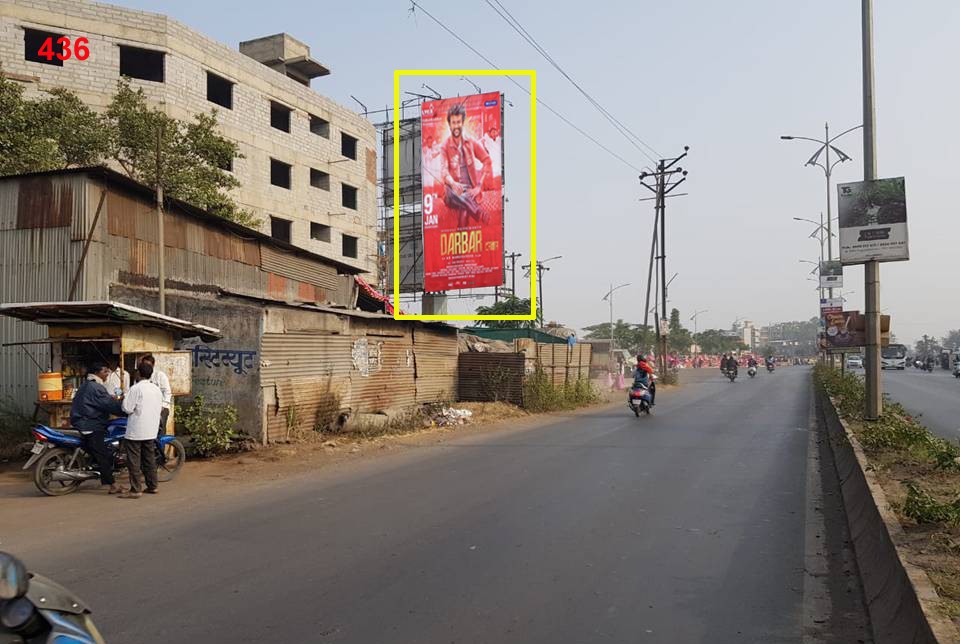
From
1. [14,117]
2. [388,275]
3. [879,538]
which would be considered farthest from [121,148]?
[388,275]

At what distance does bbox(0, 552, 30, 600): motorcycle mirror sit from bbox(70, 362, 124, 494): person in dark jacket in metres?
7.26

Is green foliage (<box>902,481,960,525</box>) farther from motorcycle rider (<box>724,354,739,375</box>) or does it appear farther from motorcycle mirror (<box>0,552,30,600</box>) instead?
motorcycle rider (<box>724,354,739,375</box>)

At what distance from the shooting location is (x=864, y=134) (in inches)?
488

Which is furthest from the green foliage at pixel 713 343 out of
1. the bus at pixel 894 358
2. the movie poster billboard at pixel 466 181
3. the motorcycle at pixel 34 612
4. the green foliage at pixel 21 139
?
the motorcycle at pixel 34 612

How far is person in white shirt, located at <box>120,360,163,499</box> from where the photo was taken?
27.2ft

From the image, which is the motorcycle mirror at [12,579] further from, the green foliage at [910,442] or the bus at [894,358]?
the bus at [894,358]

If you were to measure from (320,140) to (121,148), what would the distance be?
18570 mm

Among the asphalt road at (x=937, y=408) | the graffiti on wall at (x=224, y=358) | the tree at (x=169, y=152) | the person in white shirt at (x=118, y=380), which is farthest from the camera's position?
the tree at (x=169, y=152)

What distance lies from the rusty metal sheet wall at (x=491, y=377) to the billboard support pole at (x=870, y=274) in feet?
32.3

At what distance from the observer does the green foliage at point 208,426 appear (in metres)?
11.1

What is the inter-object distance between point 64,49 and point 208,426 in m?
22.6

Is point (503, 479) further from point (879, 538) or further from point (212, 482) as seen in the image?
point (879, 538)

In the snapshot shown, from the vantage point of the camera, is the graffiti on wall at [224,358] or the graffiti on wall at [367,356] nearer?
the graffiti on wall at [224,358]

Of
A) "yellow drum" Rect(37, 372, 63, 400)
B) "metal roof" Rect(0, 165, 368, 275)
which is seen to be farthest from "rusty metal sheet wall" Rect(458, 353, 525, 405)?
"yellow drum" Rect(37, 372, 63, 400)
